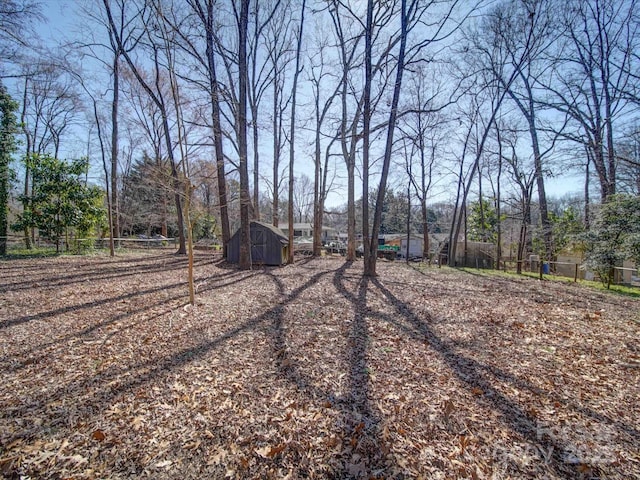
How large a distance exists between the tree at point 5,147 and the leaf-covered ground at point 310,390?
29.5ft

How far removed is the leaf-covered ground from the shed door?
580 centimetres

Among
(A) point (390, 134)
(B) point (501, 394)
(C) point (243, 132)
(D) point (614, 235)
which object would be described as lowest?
(B) point (501, 394)

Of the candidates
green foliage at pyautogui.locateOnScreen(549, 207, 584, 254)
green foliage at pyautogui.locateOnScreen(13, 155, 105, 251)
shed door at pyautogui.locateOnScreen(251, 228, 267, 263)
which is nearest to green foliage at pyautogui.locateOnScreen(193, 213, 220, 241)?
green foliage at pyautogui.locateOnScreen(13, 155, 105, 251)

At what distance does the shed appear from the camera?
11531 millimetres

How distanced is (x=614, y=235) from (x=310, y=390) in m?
12.0

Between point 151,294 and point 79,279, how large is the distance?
2.80m

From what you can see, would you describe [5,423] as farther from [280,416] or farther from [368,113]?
[368,113]

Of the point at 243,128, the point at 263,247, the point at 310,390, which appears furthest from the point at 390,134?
the point at 310,390

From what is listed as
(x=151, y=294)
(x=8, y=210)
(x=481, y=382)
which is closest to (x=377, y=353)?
(x=481, y=382)

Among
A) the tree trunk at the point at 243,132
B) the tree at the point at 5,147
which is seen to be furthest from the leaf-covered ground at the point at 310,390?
the tree at the point at 5,147

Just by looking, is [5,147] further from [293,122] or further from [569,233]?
[569,233]

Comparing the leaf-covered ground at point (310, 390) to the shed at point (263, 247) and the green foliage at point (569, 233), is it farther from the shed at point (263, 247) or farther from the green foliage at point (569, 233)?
the green foliage at point (569, 233)

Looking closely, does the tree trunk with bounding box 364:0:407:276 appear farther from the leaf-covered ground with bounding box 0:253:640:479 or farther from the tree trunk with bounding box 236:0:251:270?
the tree trunk with bounding box 236:0:251:270

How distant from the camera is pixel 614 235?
9.34 metres
